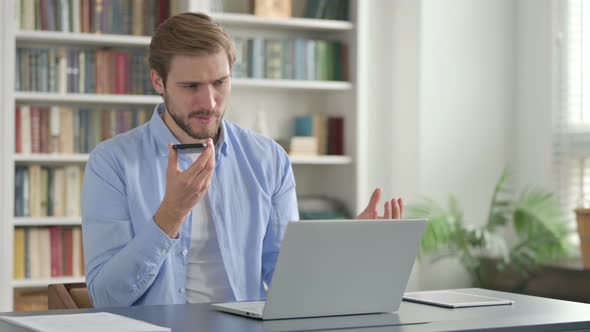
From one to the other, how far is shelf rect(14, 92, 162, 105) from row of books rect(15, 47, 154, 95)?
0.17 ft

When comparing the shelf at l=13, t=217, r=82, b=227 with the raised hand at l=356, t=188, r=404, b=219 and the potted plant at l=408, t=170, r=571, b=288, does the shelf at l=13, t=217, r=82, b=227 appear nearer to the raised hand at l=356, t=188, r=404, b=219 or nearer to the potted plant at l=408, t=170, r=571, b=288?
the potted plant at l=408, t=170, r=571, b=288

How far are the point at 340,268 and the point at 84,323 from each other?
472 mm

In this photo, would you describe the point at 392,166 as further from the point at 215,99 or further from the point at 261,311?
the point at 261,311

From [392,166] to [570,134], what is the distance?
93 cm

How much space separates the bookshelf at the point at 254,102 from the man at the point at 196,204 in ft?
6.31

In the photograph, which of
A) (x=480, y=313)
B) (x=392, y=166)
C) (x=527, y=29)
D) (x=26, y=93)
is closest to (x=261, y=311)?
(x=480, y=313)

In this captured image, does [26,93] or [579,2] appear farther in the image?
[579,2]

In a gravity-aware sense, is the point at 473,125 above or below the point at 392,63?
below

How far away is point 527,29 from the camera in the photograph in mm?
5141

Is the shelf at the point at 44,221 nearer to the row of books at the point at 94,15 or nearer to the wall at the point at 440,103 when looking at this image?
the row of books at the point at 94,15

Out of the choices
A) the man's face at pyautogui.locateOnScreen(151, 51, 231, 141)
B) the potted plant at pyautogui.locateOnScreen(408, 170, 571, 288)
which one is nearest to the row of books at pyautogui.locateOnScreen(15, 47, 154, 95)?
the potted plant at pyautogui.locateOnScreen(408, 170, 571, 288)

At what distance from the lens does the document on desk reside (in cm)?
155

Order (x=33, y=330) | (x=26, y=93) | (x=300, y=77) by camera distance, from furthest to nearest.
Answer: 1. (x=300, y=77)
2. (x=26, y=93)
3. (x=33, y=330)

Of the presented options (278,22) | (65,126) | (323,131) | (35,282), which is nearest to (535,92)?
(323,131)
